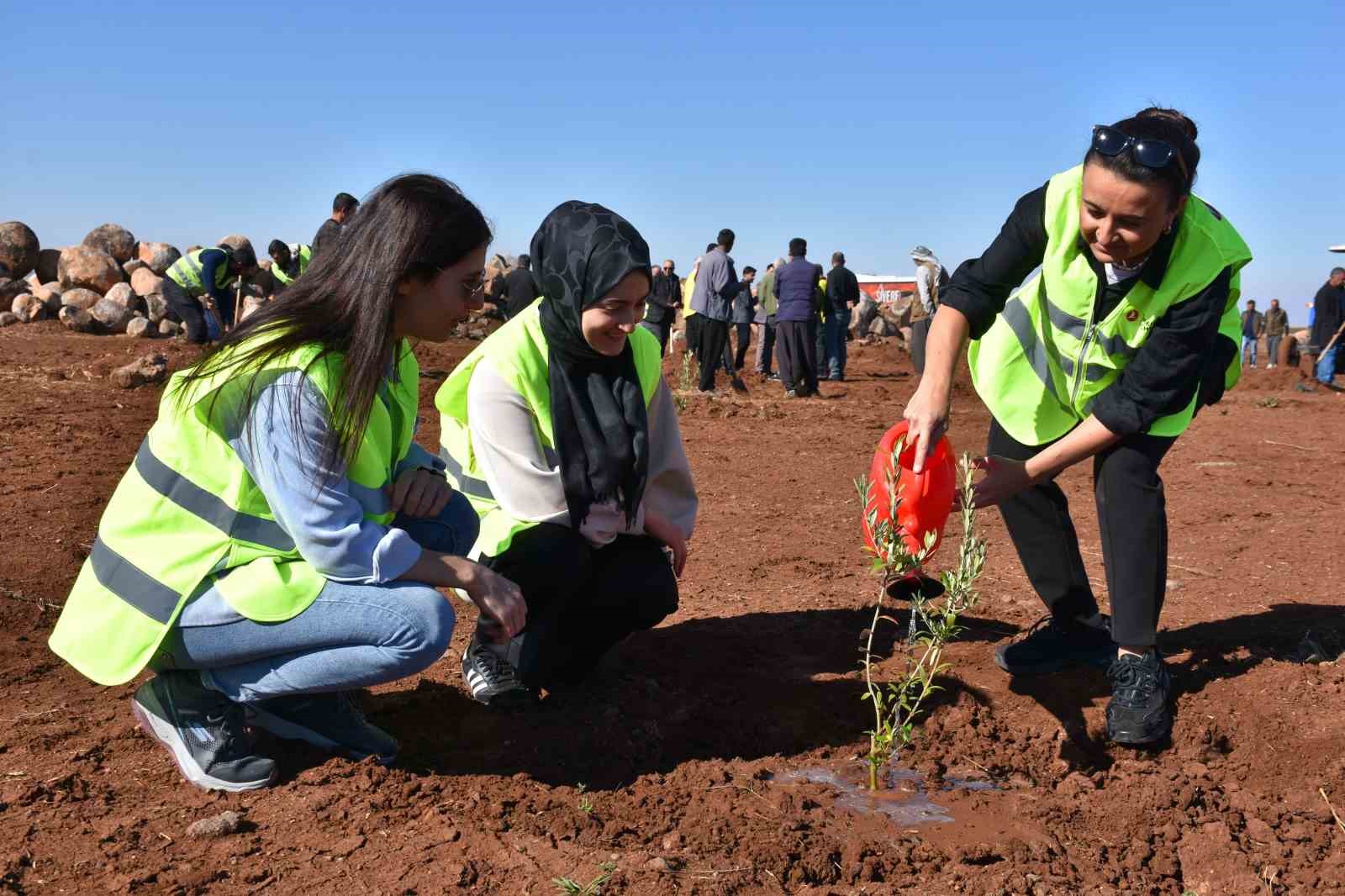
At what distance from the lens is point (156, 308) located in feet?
53.3

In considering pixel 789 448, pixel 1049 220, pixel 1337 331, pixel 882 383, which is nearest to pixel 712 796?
pixel 1049 220

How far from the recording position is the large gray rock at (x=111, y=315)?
51.1 ft

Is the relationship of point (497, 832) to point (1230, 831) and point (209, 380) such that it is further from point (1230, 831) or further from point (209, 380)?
point (1230, 831)

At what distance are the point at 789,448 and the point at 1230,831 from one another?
585cm

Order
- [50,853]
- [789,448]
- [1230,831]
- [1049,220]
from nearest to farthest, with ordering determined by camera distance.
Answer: [50,853]
[1230,831]
[1049,220]
[789,448]

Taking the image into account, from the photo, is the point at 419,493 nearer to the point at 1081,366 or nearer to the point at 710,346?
the point at 1081,366

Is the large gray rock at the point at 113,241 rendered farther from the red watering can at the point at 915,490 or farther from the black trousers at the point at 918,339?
the red watering can at the point at 915,490

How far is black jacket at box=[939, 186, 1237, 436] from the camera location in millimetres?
3000

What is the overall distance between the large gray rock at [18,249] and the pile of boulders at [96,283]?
13mm

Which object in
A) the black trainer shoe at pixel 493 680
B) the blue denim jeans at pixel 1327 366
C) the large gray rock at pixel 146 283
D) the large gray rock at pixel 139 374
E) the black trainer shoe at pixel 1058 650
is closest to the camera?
the black trainer shoe at pixel 493 680

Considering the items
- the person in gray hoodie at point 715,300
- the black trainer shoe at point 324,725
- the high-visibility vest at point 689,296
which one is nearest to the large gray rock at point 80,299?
the high-visibility vest at point 689,296

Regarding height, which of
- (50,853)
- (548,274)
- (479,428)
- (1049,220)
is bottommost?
(50,853)

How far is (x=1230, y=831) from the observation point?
2.76 m

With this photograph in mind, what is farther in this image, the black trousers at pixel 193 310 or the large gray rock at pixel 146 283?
the large gray rock at pixel 146 283
